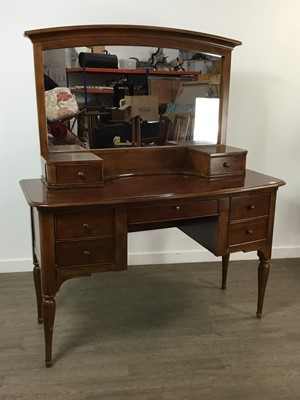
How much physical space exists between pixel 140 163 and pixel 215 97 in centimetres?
56

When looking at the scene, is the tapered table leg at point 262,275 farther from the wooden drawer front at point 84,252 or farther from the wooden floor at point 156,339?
the wooden drawer front at point 84,252

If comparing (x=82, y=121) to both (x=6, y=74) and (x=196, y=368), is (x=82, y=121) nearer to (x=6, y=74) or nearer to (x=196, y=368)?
(x=6, y=74)

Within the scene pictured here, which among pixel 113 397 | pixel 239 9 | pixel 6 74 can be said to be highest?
pixel 239 9

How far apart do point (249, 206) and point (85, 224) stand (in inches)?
30.1

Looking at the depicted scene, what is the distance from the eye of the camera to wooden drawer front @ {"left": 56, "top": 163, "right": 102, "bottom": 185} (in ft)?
5.42

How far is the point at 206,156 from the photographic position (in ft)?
6.28

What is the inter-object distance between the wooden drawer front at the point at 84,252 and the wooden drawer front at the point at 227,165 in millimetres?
610

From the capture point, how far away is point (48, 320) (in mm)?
1652

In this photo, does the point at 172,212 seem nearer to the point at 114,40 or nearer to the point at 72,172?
the point at 72,172

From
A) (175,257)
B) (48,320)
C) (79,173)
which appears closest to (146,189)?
(79,173)

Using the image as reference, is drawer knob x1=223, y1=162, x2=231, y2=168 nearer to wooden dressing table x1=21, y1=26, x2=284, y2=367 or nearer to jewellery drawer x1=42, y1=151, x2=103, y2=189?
wooden dressing table x1=21, y1=26, x2=284, y2=367

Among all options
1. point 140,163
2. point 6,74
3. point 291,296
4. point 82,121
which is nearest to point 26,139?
point 6,74

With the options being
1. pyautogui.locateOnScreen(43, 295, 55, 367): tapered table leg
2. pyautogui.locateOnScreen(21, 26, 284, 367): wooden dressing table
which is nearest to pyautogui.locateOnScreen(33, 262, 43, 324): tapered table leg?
pyautogui.locateOnScreen(21, 26, 284, 367): wooden dressing table

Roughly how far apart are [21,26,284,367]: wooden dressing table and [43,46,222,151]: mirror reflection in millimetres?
47
